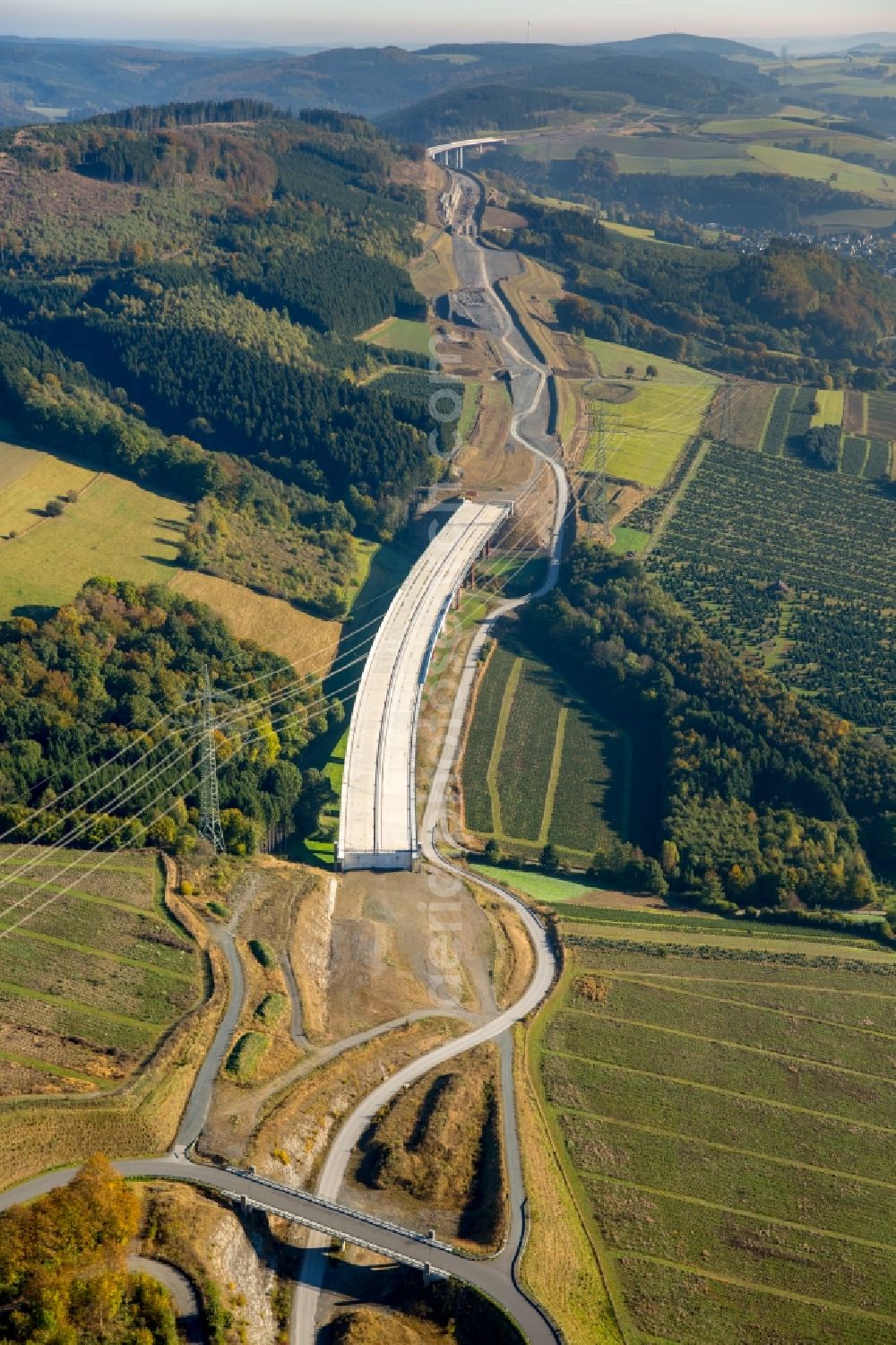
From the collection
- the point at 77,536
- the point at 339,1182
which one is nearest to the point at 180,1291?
the point at 339,1182

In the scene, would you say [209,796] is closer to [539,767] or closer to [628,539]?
[539,767]

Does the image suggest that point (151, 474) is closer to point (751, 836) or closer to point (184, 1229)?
point (751, 836)

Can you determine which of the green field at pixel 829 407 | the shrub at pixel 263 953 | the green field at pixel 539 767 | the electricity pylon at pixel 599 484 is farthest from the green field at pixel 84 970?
the green field at pixel 829 407

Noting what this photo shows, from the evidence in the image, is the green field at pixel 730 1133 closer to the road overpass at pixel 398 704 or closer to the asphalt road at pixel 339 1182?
the asphalt road at pixel 339 1182

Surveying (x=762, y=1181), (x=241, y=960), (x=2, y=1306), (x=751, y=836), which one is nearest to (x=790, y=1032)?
(x=762, y=1181)

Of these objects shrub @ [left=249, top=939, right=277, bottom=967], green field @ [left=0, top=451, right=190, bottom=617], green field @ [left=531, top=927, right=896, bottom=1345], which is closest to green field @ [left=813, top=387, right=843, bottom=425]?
green field @ [left=0, top=451, right=190, bottom=617]

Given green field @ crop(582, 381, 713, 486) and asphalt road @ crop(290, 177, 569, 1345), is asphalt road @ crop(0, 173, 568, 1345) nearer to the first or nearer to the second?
asphalt road @ crop(290, 177, 569, 1345)
